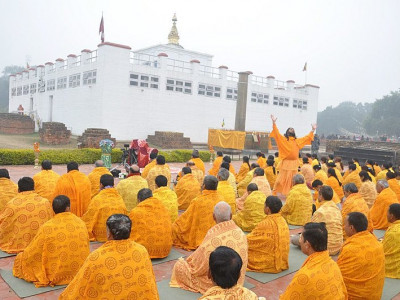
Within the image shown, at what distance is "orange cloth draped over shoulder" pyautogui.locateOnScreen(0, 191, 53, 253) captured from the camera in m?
5.27

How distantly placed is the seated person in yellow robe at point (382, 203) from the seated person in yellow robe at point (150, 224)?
498cm

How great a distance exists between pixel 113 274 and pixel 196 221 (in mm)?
2950

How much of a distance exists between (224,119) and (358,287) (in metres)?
26.1

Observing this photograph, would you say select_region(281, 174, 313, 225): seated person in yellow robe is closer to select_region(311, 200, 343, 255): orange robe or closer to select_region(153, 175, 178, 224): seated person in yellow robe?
select_region(311, 200, 343, 255): orange robe

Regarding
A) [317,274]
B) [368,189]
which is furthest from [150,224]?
[368,189]

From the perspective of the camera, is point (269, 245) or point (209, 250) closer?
point (209, 250)

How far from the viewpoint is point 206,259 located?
4.38m

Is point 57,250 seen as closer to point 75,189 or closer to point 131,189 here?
point 75,189

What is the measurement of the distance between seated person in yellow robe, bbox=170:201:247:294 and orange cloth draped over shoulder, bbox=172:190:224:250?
139 cm

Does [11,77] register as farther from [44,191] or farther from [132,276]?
[132,276]

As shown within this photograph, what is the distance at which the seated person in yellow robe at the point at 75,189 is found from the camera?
6.83m

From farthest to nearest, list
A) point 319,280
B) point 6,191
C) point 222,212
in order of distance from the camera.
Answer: point 6,191 → point 222,212 → point 319,280

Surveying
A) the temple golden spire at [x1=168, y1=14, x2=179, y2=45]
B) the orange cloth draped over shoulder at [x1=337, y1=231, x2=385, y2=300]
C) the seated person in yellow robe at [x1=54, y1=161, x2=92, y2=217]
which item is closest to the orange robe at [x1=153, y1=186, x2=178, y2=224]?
the seated person in yellow robe at [x1=54, y1=161, x2=92, y2=217]

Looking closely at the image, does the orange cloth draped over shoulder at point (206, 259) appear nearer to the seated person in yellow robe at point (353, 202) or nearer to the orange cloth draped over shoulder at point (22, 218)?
the orange cloth draped over shoulder at point (22, 218)
